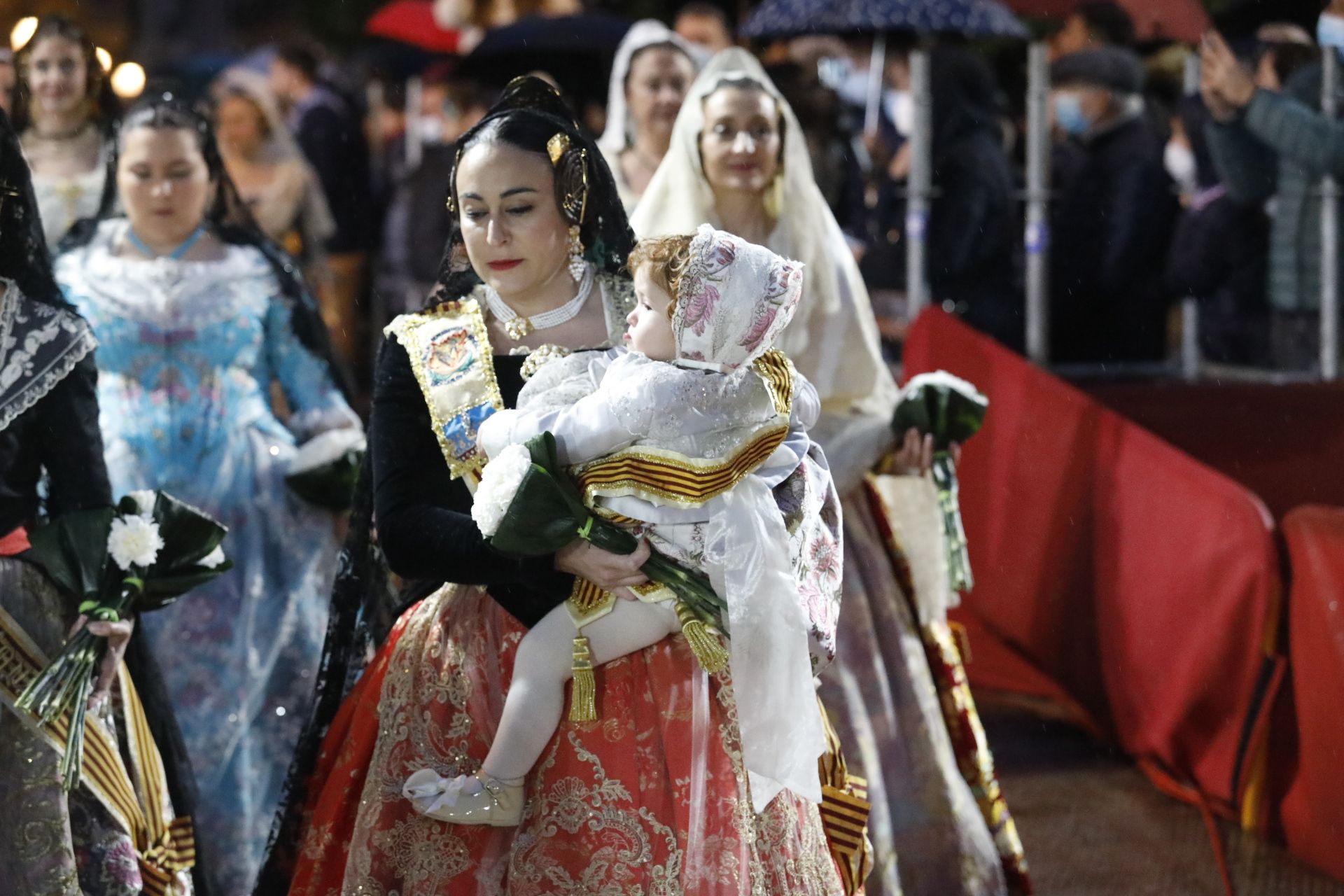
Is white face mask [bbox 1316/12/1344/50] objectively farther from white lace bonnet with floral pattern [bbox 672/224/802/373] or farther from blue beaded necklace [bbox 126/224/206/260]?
white lace bonnet with floral pattern [bbox 672/224/802/373]

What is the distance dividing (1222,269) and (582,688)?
512 cm

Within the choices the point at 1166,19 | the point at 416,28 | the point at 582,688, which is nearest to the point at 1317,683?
the point at 582,688

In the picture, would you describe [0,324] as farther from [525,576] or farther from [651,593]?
[651,593]

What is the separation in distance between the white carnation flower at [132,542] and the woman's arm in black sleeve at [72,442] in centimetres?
13

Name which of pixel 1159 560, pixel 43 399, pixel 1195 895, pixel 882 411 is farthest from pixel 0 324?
pixel 1159 560

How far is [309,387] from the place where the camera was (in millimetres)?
4922

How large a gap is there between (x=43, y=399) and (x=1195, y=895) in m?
3.04

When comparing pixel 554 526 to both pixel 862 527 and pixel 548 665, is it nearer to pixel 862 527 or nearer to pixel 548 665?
pixel 548 665

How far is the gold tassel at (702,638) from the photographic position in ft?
9.87

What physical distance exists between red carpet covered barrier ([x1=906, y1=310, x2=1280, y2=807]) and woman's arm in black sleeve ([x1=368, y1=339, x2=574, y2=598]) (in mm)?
Answer: 2785

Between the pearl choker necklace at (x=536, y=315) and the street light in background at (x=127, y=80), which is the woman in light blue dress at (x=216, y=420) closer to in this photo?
the street light in background at (x=127, y=80)

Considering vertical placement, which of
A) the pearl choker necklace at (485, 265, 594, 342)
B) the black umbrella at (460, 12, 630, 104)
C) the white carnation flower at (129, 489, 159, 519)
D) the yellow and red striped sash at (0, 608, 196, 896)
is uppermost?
the black umbrella at (460, 12, 630, 104)

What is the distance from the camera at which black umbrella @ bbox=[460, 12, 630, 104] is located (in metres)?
10.1

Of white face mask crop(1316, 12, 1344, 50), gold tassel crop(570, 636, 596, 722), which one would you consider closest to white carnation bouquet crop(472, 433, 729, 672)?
gold tassel crop(570, 636, 596, 722)
